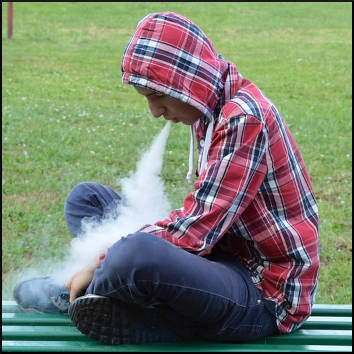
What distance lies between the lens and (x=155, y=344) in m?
2.30

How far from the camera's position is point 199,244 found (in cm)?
219

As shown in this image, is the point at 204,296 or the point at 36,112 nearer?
the point at 204,296

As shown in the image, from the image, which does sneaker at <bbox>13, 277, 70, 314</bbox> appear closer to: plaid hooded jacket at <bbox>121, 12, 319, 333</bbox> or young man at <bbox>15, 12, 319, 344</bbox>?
young man at <bbox>15, 12, 319, 344</bbox>

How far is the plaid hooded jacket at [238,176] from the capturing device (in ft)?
7.11

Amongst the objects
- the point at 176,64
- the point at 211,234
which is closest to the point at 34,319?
the point at 211,234

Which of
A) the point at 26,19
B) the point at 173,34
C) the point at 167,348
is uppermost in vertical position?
the point at 173,34

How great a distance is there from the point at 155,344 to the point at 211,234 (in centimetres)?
39

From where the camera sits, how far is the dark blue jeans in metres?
2.10

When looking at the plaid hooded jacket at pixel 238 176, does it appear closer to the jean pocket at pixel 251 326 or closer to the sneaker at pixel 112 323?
the jean pocket at pixel 251 326

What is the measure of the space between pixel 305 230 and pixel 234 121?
40 centimetres

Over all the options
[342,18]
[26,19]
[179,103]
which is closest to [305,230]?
[179,103]

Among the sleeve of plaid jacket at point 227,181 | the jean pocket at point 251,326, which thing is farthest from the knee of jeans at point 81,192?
the jean pocket at point 251,326

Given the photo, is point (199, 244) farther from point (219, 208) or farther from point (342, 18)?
point (342, 18)

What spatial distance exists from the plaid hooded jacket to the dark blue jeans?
6 centimetres
